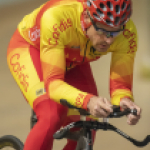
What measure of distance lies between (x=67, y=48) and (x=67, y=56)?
0.06 metres

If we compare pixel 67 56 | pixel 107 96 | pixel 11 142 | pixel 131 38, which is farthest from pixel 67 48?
pixel 107 96

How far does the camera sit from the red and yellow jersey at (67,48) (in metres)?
1.15

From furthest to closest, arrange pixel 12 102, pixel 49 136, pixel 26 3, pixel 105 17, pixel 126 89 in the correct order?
pixel 26 3
pixel 12 102
pixel 126 89
pixel 49 136
pixel 105 17

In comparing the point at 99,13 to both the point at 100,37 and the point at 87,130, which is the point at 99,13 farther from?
the point at 87,130

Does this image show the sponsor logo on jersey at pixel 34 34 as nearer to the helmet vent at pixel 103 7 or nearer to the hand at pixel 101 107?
the helmet vent at pixel 103 7

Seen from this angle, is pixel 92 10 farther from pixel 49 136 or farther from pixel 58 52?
pixel 49 136

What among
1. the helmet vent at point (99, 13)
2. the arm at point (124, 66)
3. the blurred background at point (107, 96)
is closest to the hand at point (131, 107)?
the arm at point (124, 66)

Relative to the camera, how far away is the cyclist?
110 cm

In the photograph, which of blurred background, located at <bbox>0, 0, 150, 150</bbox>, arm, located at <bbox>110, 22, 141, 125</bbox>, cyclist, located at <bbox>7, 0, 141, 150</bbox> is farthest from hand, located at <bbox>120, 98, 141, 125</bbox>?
blurred background, located at <bbox>0, 0, 150, 150</bbox>

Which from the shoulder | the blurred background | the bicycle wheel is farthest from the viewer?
the blurred background

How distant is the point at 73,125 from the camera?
44.6 inches

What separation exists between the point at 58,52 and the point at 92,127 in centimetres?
36

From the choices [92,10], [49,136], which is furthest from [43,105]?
[92,10]

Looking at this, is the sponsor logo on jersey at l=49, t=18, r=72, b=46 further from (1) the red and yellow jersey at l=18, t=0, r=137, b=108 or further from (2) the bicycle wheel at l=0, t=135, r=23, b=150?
(2) the bicycle wheel at l=0, t=135, r=23, b=150
